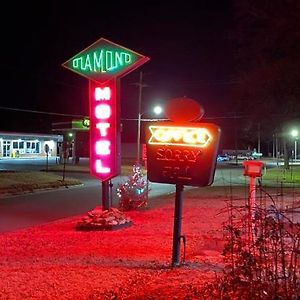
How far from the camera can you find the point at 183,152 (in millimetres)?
8680

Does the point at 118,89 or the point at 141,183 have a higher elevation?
the point at 118,89

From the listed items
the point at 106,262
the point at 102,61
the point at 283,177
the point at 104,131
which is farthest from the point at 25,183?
the point at 283,177

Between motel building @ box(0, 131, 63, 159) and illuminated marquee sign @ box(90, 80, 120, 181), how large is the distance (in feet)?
192

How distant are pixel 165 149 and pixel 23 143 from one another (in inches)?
2922

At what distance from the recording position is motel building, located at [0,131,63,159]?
2977 inches

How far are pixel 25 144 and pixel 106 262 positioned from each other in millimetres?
74310

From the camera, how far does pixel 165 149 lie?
882 centimetres

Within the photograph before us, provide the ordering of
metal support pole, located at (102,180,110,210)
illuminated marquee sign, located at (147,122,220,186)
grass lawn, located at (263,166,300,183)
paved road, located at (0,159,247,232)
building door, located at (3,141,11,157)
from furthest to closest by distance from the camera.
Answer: building door, located at (3,141,11,157)
grass lawn, located at (263,166,300,183)
paved road, located at (0,159,247,232)
metal support pole, located at (102,180,110,210)
illuminated marquee sign, located at (147,122,220,186)

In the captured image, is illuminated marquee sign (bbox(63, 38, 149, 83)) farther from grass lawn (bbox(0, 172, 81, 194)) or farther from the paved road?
grass lawn (bbox(0, 172, 81, 194))

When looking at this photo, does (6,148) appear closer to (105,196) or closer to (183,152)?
(105,196)

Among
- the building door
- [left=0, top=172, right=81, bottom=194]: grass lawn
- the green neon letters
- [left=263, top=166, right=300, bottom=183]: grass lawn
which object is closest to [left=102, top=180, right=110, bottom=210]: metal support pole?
the green neon letters

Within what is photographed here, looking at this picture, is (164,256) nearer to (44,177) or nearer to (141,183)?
(141,183)

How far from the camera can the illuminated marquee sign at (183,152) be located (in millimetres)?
8469

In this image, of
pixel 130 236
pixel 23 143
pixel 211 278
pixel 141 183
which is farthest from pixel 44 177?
pixel 23 143
